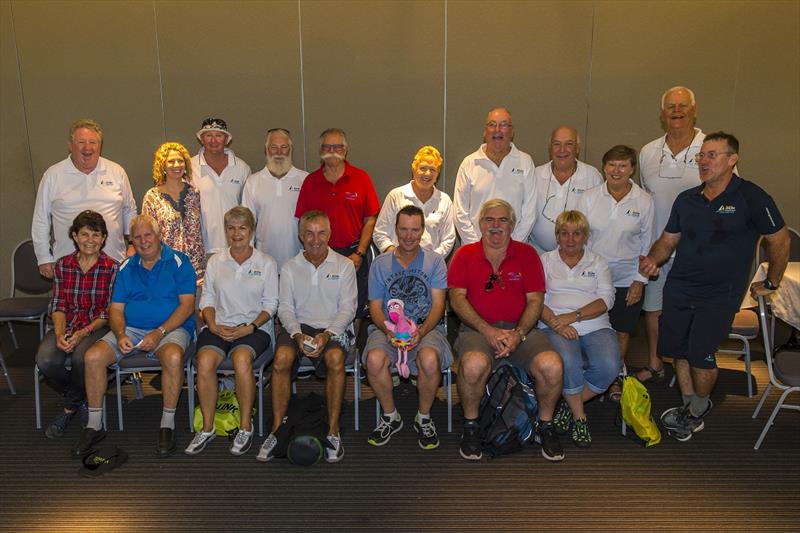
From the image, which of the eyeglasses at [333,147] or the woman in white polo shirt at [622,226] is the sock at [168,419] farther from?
the woman in white polo shirt at [622,226]

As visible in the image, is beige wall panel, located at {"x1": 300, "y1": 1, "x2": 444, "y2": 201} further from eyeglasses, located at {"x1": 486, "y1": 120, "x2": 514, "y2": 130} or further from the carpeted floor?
the carpeted floor

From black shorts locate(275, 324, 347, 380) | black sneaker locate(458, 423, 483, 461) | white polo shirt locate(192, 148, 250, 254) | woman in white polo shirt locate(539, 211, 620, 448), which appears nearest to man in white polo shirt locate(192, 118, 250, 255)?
white polo shirt locate(192, 148, 250, 254)

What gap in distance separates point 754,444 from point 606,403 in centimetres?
88

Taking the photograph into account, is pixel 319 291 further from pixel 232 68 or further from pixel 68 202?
pixel 232 68

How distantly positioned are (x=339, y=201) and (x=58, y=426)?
7.35 ft

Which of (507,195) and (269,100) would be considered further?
(269,100)

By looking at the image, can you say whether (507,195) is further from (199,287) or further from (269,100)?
(269,100)

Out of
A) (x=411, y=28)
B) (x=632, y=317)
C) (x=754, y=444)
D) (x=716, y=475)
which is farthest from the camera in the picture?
(x=411, y=28)

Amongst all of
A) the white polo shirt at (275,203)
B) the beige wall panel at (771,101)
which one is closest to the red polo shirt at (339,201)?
the white polo shirt at (275,203)

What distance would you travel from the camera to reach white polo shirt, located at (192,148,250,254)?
4348 mm

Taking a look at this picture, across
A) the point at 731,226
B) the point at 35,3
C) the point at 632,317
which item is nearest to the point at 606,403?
the point at 632,317

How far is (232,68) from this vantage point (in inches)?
225

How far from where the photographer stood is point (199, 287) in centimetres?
415

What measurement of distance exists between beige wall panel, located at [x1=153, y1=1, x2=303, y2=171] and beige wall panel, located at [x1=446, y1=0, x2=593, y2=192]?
1487 mm
